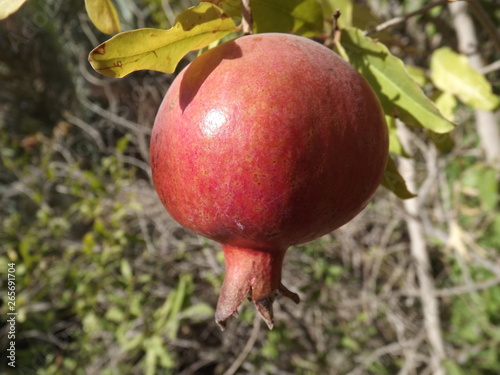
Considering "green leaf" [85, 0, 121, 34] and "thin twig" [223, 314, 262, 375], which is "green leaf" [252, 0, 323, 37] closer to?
"green leaf" [85, 0, 121, 34]

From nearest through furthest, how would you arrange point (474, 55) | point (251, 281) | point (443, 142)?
point (251, 281)
point (443, 142)
point (474, 55)

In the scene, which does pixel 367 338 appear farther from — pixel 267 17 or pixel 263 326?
pixel 267 17

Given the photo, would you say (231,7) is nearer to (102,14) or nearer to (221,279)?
(102,14)

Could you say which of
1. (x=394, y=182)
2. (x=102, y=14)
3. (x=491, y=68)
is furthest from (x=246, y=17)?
(x=491, y=68)

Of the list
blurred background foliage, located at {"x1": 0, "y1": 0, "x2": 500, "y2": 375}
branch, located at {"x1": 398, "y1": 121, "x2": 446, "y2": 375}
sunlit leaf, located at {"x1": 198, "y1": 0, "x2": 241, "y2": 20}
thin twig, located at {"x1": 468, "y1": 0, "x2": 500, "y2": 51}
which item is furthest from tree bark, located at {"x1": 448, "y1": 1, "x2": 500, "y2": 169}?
sunlit leaf, located at {"x1": 198, "y1": 0, "x2": 241, "y2": 20}

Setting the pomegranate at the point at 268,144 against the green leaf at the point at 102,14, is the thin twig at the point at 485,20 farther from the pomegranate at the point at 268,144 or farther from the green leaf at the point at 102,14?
the green leaf at the point at 102,14
